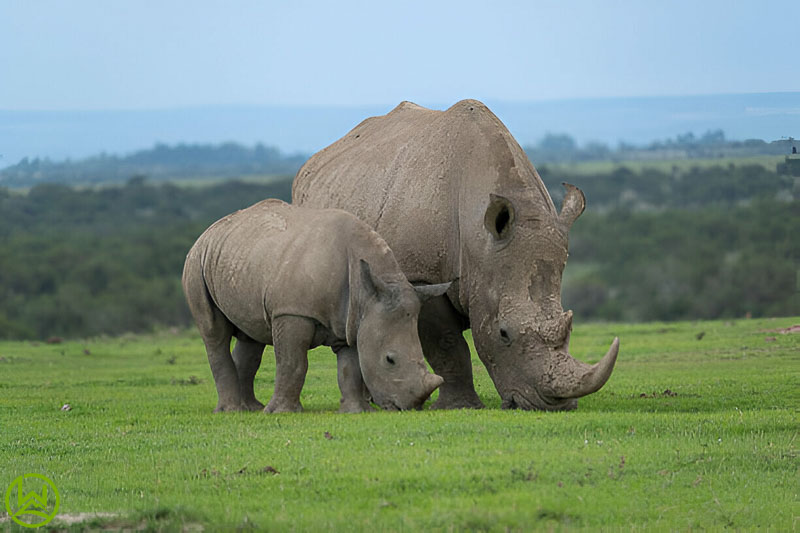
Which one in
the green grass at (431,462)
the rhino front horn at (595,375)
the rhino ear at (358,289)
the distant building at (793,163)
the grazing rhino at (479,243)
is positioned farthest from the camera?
the distant building at (793,163)

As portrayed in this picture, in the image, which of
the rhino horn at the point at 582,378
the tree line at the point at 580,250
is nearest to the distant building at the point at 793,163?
the rhino horn at the point at 582,378

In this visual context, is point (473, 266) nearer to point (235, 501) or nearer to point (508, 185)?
point (508, 185)

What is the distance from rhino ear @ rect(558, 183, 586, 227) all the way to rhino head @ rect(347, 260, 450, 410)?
1740mm

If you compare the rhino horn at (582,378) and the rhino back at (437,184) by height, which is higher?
the rhino back at (437,184)

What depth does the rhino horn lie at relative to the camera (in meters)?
12.9

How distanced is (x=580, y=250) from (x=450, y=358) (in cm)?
1852

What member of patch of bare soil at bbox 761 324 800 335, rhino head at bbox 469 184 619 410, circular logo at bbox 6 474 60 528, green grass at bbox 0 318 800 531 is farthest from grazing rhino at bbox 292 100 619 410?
patch of bare soil at bbox 761 324 800 335

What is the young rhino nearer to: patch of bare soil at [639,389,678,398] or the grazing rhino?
the grazing rhino

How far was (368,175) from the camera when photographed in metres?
15.2

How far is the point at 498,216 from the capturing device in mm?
13734

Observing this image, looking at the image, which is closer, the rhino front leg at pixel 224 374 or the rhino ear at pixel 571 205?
the rhino ear at pixel 571 205

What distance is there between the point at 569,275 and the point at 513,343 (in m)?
19.8

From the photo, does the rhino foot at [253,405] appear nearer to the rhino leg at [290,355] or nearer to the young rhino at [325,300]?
the young rhino at [325,300]

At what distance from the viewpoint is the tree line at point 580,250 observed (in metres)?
32.7
